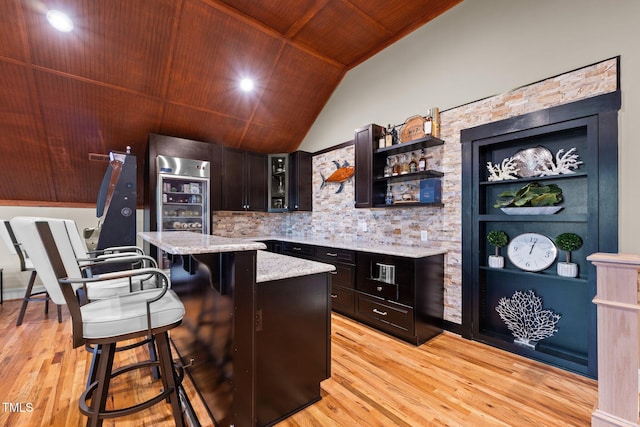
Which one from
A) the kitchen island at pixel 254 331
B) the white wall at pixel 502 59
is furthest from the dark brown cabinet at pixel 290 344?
the white wall at pixel 502 59

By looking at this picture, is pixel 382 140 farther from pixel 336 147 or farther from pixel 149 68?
pixel 149 68

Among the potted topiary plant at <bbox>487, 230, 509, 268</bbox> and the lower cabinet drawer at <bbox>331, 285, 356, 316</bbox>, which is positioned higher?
the potted topiary plant at <bbox>487, 230, 509, 268</bbox>

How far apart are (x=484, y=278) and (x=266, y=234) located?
12.5 ft

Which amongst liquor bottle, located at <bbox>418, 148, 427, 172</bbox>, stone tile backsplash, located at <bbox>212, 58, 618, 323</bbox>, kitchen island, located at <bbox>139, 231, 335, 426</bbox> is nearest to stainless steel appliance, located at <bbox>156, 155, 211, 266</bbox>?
stone tile backsplash, located at <bbox>212, 58, 618, 323</bbox>

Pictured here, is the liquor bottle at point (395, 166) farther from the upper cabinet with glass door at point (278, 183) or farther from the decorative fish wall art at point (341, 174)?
the upper cabinet with glass door at point (278, 183)

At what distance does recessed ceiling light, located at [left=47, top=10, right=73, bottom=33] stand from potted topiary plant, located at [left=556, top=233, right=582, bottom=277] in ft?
16.7

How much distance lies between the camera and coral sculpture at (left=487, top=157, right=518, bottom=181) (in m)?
2.55

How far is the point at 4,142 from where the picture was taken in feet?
11.2

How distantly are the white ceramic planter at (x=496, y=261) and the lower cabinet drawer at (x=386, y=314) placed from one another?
90 cm

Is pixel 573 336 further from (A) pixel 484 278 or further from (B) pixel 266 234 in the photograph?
(B) pixel 266 234

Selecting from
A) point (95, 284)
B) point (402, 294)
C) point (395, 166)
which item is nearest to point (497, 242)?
point (402, 294)

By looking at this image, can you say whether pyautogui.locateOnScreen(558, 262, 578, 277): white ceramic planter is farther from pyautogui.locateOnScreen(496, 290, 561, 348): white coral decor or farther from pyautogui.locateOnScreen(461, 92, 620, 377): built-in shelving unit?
pyautogui.locateOnScreen(496, 290, 561, 348): white coral decor

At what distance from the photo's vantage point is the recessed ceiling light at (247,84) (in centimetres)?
397

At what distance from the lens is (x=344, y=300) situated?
3.34 m
